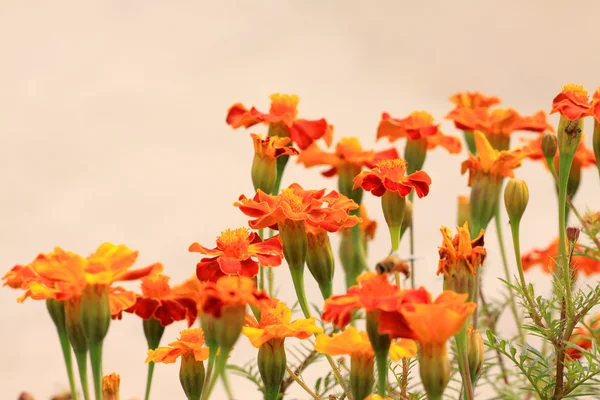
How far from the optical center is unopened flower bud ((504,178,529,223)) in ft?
4.92

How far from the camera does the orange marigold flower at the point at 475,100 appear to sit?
2.25 m

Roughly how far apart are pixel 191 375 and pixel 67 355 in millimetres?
208

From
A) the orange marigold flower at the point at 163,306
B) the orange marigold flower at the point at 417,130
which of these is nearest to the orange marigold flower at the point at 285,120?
the orange marigold flower at the point at 417,130

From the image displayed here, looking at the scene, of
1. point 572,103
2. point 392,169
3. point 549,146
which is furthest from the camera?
point 549,146

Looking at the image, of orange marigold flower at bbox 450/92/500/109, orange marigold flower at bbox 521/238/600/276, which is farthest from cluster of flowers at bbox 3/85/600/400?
orange marigold flower at bbox 521/238/600/276

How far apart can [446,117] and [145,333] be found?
0.88 m

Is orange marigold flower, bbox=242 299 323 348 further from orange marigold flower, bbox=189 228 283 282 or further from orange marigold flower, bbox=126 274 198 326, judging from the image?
orange marigold flower, bbox=126 274 198 326

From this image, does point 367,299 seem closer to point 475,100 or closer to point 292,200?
point 292,200

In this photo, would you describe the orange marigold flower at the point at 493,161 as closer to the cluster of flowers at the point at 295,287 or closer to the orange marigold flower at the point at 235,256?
the cluster of flowers at the point at 295,287

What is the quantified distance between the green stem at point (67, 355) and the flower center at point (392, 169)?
0.57 meters

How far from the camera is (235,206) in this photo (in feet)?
4.53

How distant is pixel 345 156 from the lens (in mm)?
1849

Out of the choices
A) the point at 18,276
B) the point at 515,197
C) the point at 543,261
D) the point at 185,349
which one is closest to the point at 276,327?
the point at 185,349

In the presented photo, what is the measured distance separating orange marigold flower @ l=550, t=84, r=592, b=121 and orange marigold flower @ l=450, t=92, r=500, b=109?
645 mm
